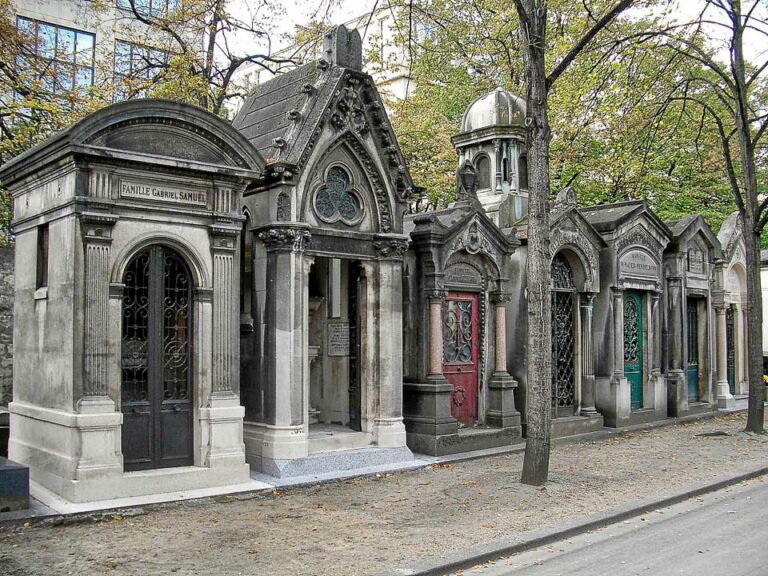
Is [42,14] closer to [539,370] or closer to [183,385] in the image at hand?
[183,385]

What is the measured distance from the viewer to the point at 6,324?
2091cm

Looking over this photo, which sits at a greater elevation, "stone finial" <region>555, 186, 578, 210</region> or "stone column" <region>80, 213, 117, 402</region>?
"stone finial" <region>555, 186, 578, 210</region>

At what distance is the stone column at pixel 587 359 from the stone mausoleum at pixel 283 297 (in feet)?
0.12

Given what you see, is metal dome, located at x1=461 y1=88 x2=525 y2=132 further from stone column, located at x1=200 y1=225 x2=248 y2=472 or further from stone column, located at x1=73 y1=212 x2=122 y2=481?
stone column, located at x1=73 y1=212 x2=122 y2=481

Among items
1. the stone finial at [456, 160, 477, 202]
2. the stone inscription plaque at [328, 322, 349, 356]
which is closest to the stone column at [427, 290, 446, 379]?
the stone inscription plaque at [328, 322, 349, 356]

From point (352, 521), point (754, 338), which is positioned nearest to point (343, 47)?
point (352, 521)

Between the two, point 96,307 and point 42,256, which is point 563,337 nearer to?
point 96,307

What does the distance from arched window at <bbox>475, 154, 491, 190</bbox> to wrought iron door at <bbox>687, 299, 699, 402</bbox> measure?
6.18 m

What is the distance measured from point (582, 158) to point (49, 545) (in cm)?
2069

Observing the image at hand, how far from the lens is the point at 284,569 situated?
6738mm

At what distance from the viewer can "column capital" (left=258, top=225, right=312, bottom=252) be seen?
10688 mm

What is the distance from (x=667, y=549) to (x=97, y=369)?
6.20m

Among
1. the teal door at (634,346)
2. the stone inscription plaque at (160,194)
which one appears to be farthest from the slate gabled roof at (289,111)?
the teal door at (634,346)

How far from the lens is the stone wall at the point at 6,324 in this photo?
67.1 feet
